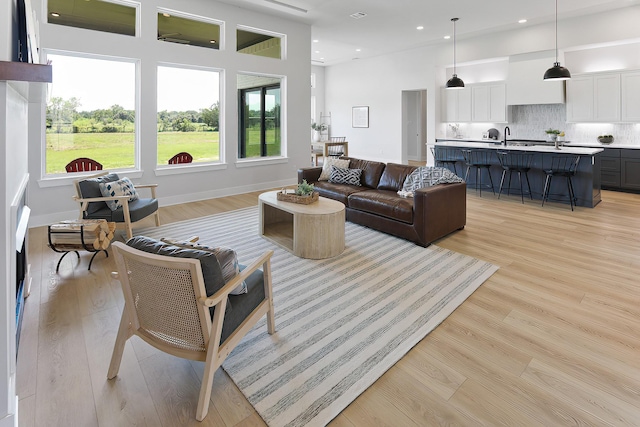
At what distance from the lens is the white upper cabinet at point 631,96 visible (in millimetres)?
7102

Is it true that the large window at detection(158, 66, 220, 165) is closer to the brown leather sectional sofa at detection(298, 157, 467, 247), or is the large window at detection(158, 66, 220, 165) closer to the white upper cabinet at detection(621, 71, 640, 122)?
the brown leather sectional sofa at detection(298, 157, 467, 247)

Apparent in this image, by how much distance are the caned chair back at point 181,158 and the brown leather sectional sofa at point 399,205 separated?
8.28ft

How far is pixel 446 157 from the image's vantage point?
26.3ft

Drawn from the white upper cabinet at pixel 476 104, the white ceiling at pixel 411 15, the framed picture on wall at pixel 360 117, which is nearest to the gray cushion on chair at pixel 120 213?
the white ceiling at pixel 411 15

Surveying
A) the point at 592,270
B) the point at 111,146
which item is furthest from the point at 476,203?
the point at 111,146

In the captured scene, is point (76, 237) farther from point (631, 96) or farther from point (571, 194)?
point (631, 96)

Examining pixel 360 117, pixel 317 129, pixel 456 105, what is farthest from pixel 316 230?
pixel 317 129

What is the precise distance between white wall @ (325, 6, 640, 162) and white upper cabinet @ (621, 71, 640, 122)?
0.40 m

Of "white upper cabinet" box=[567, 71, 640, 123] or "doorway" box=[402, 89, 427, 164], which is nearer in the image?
"white upper cabinet" box=[567, 71, 640, 123]

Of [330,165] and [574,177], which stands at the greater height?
[330,165]

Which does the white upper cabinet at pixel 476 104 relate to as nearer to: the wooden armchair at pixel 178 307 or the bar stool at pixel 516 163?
the bar stool at pixel 516 163

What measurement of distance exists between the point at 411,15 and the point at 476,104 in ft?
10.9

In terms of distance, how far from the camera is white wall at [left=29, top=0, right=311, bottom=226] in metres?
5.02

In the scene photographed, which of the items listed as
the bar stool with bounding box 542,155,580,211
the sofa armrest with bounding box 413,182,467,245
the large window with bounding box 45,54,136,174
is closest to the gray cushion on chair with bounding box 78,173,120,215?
the large window with bounding box 45,54,136,174
